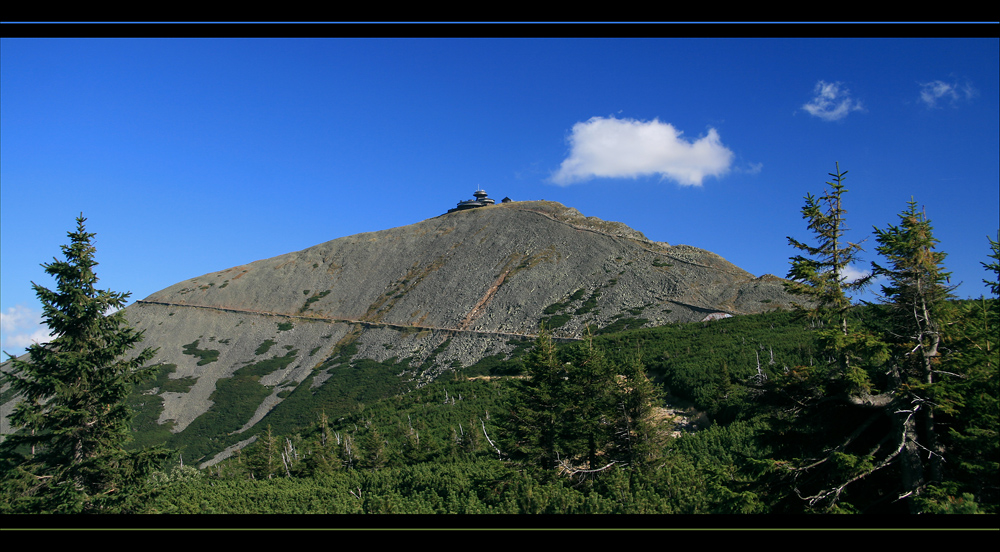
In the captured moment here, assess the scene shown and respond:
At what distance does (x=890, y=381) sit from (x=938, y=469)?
202 cm

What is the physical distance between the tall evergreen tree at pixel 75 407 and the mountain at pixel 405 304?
72.9 m

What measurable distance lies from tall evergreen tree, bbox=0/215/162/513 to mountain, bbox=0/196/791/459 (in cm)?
7293

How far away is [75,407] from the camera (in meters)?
15.7

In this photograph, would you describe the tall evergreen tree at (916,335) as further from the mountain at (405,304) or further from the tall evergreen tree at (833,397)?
the mountain at (405,304)

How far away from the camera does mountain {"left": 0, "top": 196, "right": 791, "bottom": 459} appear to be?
98812 millimetres

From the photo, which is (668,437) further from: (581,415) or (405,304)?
(405,304)

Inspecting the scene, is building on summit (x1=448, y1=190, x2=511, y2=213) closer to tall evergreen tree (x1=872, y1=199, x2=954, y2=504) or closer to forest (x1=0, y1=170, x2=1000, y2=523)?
forest (x1=0, y1=170, x2=1000, y2=523)

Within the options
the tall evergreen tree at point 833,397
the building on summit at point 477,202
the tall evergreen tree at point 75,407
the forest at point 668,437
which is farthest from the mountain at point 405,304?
the tall evergreen tree at point 833,397

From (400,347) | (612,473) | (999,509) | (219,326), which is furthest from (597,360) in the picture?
(219,326)

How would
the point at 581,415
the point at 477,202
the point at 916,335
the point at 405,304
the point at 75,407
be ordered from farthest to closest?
the point at 477,202, the point at 405,304, the point at 581,415, the point at 75,407, the point at 916,335

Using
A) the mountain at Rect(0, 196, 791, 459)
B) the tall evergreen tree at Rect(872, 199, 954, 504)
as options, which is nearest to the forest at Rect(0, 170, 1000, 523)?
the tall evergreen tree at Rect(872, 199, 954, 504)

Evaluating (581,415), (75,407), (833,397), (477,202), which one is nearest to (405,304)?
(477,202)

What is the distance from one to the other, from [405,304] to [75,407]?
111040mm
